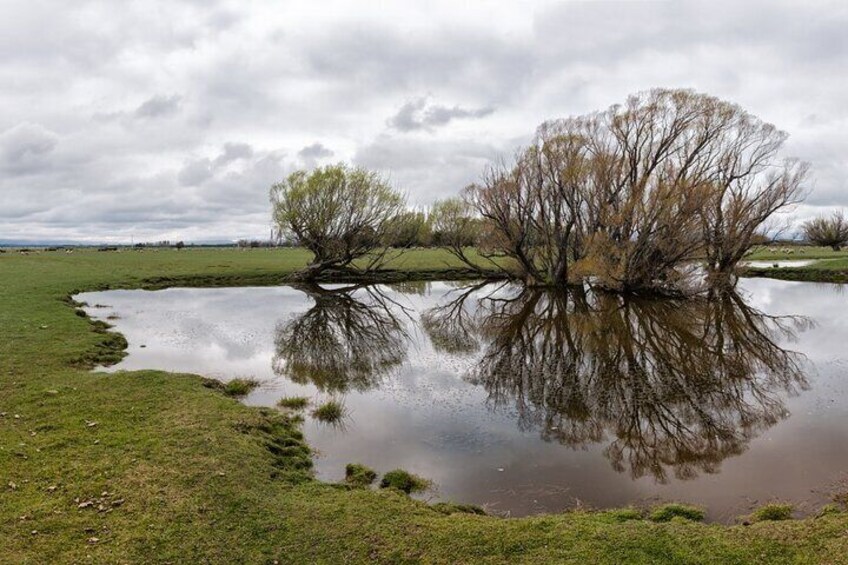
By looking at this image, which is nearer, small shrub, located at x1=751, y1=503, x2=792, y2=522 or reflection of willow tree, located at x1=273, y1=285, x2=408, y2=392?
small shrub, located at x1=751, y1=503, x2=792, y2=522

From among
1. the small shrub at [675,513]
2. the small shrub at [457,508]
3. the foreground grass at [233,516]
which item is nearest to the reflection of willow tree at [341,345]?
the foreground grass at [233,516]

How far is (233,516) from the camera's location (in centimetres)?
712

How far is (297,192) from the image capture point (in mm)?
46344

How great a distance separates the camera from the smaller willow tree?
4616 centimetres

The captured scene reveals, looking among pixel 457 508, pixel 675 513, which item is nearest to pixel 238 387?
pixel 457 508

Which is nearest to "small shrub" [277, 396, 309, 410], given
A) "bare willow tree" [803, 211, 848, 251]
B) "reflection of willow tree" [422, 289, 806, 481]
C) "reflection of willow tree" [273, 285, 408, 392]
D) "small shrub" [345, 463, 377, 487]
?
"reflection of willow tree" [273, 285, 408, 392]

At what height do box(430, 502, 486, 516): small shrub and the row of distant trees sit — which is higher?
the row of distant trees

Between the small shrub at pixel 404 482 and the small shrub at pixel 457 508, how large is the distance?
87 centimetres

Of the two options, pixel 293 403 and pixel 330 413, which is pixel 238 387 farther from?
pixel 330 413

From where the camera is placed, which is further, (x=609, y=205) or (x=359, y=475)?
(x=609, y=205)

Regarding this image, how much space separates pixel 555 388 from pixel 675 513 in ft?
22.4

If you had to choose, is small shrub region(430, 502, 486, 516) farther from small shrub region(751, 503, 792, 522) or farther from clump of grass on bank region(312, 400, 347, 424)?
clump of grass on bank region(312, 400, 347, 424)

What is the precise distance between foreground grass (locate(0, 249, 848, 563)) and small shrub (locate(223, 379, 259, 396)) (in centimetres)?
259

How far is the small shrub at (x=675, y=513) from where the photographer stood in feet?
24.9
